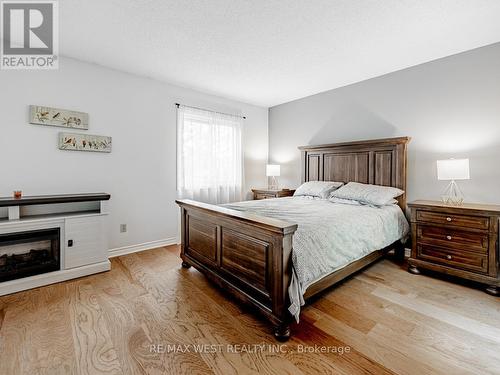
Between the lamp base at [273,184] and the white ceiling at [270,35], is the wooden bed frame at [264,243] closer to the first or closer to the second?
the white ceiling at [270,35]

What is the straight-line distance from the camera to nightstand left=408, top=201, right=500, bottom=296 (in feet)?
7.23

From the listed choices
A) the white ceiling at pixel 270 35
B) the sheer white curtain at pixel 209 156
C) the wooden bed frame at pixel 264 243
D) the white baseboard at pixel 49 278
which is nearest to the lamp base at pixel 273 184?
the sheer white curtain at pixel 209 156

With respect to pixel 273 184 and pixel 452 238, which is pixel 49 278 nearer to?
pixel 273 184

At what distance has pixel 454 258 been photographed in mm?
2404

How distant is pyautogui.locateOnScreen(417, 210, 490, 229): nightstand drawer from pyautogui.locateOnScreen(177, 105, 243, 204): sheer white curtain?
2870mm

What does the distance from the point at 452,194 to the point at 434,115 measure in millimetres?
984

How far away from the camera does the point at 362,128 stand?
3.58 meters

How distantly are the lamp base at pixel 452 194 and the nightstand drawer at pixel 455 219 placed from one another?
0.40 meters

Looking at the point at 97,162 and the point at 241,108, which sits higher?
the point at 241,108

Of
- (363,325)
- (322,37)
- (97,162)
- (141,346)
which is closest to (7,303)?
(141,346)

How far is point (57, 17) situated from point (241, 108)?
2.91 m

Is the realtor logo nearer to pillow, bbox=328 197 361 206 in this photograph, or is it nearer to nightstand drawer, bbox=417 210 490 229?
pillow, bbox=328 197 361 206

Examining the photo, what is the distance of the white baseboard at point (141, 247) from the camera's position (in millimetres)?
3213

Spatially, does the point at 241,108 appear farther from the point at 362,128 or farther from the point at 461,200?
the point at 461,200
